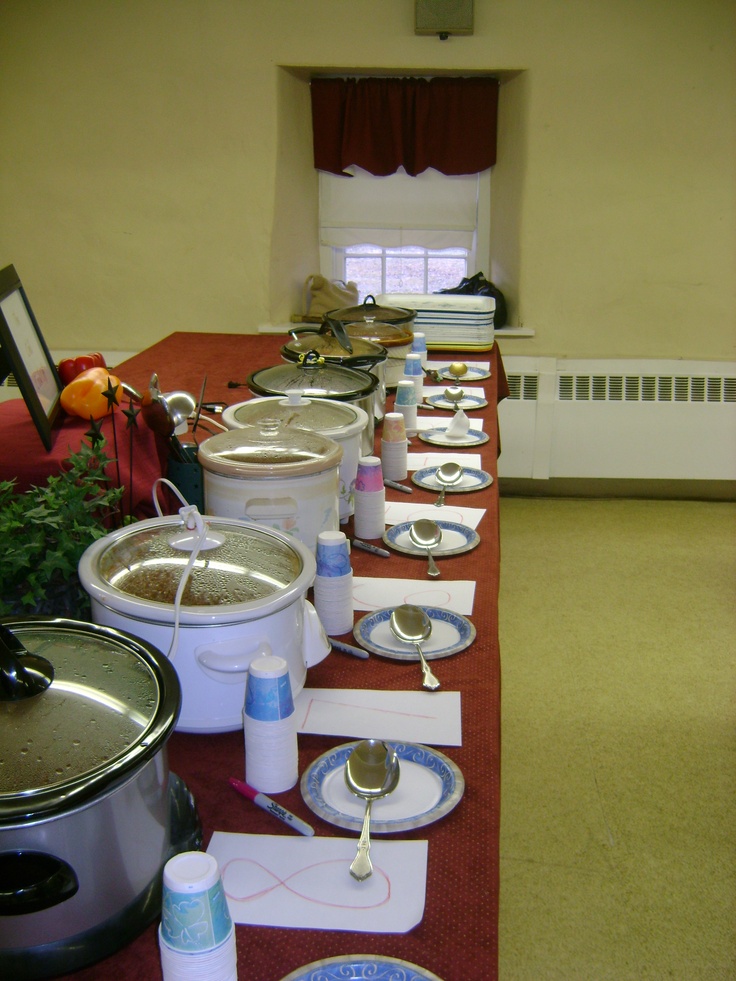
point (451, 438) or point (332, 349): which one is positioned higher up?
point (332, 349)

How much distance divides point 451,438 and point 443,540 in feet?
2.15

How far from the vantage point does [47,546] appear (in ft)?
3.37

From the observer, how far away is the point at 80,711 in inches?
25.7

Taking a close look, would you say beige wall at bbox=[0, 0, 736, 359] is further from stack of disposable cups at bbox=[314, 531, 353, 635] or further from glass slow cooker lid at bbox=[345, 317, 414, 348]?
stack of disposable cups at bbox=[314, 531, 353, 635]

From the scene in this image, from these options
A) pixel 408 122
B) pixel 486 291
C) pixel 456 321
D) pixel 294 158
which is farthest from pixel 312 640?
pixel 408 122

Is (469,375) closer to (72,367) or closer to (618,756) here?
(618,756)

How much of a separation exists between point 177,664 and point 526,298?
3.28m

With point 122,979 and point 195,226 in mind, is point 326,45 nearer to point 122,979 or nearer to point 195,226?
point 195,226

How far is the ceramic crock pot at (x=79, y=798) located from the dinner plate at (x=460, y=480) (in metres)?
1.13

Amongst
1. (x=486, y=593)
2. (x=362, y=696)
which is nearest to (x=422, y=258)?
(x=486, y=593)

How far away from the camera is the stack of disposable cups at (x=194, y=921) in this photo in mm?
536

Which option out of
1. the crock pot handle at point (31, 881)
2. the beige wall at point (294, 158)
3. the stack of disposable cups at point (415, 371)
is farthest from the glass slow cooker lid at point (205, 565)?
the beige wall at point (294, 158)

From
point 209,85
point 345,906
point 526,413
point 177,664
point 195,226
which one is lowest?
point 526,413

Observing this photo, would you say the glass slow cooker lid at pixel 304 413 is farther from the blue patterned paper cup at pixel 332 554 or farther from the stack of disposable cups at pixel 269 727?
the stack of disposable cups at pixel 269 727
